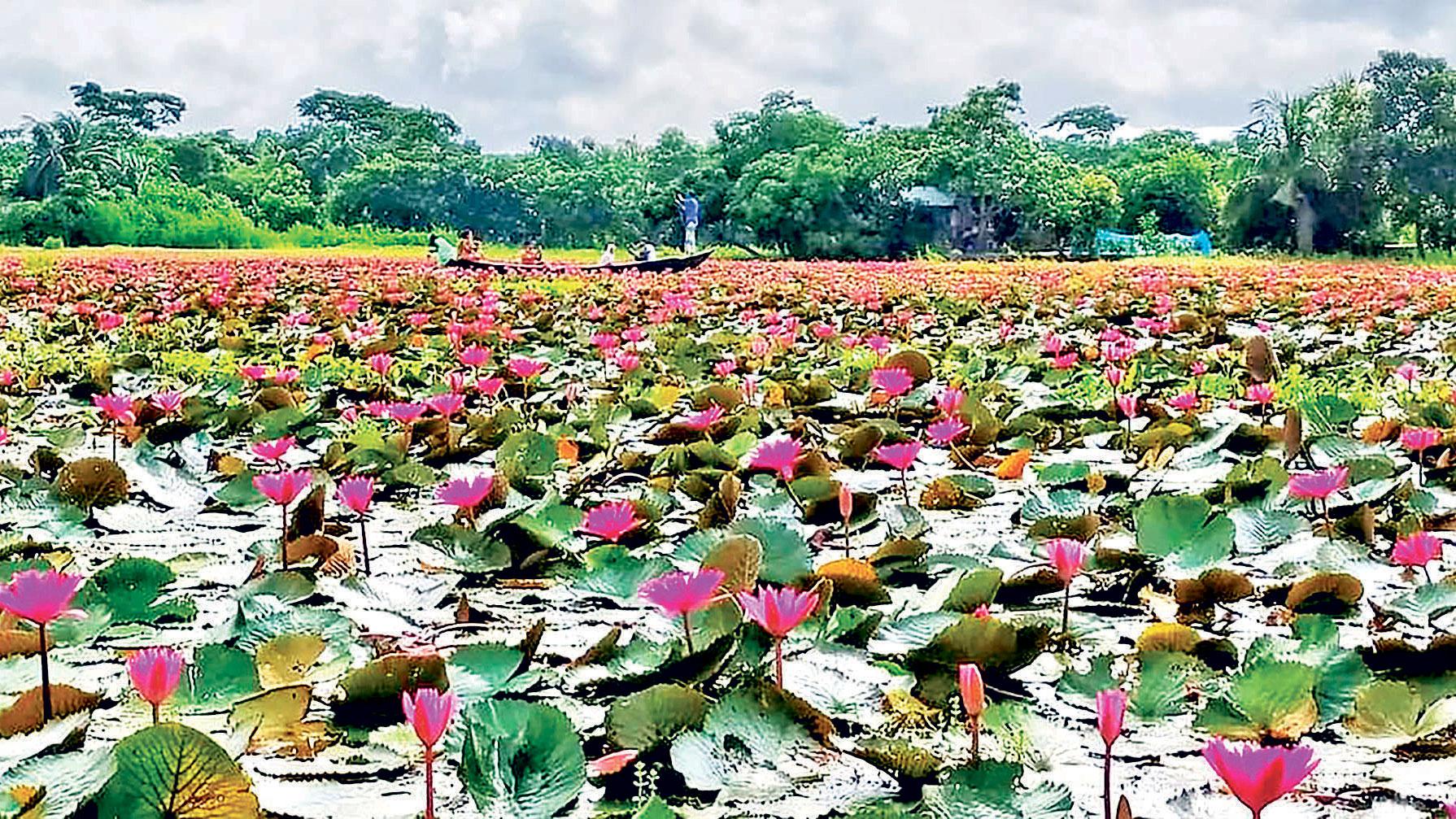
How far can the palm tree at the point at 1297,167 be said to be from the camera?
869 inches

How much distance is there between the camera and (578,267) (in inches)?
454

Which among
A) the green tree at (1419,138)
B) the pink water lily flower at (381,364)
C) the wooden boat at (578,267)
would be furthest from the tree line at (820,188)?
the pink water lily flower at (381,364)

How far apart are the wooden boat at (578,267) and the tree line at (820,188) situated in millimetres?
8891

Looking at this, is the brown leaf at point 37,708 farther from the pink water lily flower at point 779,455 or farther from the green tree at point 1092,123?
the green tree at point 1092,123

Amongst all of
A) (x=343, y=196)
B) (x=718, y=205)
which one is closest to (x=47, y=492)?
(x=718, y=205)

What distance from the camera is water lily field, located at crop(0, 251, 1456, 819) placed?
3.36 feet

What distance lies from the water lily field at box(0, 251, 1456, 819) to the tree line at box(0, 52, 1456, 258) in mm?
18318

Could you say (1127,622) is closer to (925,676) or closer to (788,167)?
(925,676)

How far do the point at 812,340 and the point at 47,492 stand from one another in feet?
11.4

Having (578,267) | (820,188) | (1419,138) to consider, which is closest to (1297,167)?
(1419,138)

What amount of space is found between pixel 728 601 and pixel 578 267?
1034 centimetres

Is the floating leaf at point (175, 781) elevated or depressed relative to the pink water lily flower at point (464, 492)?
depressed

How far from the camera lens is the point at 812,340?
17.2ft

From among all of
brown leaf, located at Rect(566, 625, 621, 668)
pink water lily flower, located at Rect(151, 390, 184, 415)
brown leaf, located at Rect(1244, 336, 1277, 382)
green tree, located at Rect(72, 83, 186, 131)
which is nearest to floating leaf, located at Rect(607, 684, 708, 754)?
brown leaf, located at Rect(566, 625, 621, 668)
